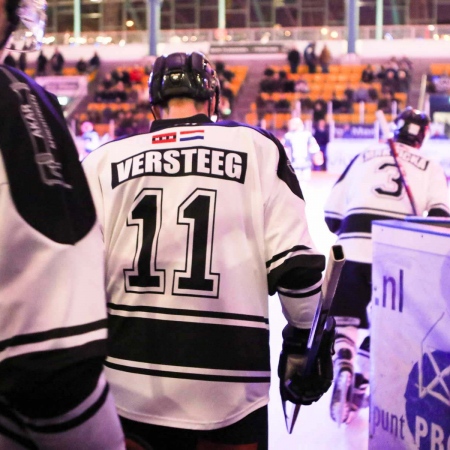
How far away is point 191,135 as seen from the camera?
1.57 m

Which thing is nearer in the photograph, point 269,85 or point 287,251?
point 287,251

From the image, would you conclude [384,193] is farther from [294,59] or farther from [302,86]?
[294,59]

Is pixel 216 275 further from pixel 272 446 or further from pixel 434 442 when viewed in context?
pixel 272 446

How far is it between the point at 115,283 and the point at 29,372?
79 centimetres

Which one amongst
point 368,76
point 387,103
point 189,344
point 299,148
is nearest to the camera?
point 189,344

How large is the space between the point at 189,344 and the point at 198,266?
0.52ft

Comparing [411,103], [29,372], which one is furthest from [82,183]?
[411,103]

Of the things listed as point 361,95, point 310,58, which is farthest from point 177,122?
point 310,58

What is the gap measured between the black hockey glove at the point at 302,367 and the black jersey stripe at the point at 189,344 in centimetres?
14

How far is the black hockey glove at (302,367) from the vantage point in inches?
63.8

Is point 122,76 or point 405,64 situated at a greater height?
point 405,64

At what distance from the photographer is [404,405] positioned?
7.52ft

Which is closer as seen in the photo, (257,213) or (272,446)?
(257,213)

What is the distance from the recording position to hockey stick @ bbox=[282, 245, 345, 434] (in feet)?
4.47
